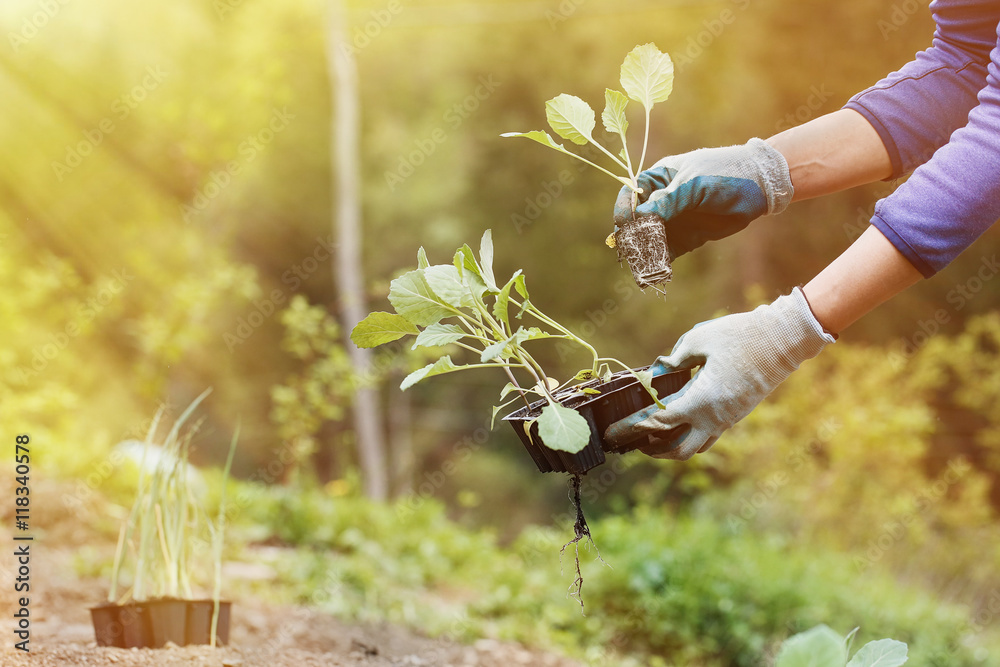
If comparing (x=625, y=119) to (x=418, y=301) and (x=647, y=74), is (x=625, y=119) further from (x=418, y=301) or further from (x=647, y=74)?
(x=418, y=301)

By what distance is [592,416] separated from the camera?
3.48 feet

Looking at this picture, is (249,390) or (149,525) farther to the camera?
(249,390)

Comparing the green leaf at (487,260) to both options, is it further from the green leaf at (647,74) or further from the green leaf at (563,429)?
the green leaf at (647,74)

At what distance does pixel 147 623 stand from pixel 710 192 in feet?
4.36

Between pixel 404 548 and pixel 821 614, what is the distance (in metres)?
1.57

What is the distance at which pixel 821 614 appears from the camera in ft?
7.23

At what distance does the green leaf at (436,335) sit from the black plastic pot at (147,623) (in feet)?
2.55

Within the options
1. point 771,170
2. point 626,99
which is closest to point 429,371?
point 626,99

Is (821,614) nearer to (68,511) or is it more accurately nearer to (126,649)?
(126,649)

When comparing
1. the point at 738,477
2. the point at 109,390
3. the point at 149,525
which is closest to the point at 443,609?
the point at 149,525

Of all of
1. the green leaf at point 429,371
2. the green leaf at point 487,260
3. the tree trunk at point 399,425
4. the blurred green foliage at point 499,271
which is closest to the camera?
the green leaf at point 429,371

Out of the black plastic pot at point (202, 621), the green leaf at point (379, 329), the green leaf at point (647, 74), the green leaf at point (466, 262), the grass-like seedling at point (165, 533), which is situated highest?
the green leaf at point (647, 74)

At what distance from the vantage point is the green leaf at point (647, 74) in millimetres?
1161

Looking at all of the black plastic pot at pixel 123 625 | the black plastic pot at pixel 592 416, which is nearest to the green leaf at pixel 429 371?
the black plastic pot at pixel 592 416
